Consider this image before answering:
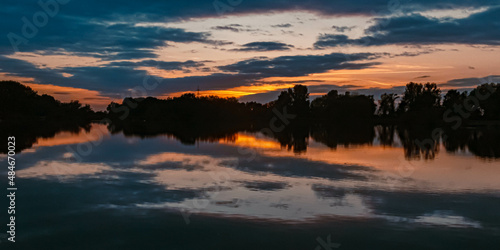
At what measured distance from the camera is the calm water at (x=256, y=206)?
865cm

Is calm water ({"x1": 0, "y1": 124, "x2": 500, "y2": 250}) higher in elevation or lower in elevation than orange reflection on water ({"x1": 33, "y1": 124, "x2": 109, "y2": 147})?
higher

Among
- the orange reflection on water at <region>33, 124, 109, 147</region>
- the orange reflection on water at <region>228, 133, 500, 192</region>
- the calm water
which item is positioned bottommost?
the orange reflection on water at <region>33, 124, 109, 147</region>

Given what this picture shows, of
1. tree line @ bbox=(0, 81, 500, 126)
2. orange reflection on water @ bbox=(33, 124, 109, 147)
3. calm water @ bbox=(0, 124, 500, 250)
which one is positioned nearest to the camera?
calm water @ bbox=(0, 124, 500, 250)

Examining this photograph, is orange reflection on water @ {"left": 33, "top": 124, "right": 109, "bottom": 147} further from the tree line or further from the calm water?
the tree line

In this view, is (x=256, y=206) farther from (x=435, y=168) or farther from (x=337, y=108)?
(x=337, y=108)

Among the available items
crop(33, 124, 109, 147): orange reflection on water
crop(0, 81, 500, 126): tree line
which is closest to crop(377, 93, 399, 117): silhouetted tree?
crop(0, 81, 500, 126): tree line

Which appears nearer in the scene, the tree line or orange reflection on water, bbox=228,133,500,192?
orange reflection on water, bbox=228,133,500,192

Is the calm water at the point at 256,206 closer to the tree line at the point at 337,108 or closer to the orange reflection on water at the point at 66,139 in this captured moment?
the orange reflection on water at the point at 66,139

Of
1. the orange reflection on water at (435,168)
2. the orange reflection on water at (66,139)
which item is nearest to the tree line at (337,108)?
the orange reflection on water at (66,139)

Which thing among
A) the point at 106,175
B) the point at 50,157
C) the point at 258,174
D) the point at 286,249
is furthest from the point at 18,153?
the point at 286,249

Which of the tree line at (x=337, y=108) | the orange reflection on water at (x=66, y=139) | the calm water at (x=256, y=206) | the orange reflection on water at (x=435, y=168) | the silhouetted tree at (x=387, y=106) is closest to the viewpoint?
the calm water at (x=256, y=206)

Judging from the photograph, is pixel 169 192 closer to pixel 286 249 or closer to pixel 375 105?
pixel 286 249

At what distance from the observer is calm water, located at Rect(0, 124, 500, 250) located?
8.65 meters

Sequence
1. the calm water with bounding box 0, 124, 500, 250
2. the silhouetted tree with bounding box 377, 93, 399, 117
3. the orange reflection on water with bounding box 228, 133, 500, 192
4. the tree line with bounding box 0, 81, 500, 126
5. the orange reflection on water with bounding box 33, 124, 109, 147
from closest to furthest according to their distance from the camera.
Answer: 1. the calm water with bounding box 0, 124, 500, 250
2. the orange reflection on water with bounding box 228, 133, 500, 192
3. the orange reflection on water with bounding box 33, 124, 109, 147
4. the tree line with bounding box 0, 81, 500, 126
5. the silhouetted tree with bounding box 377, 93, 399, 117
